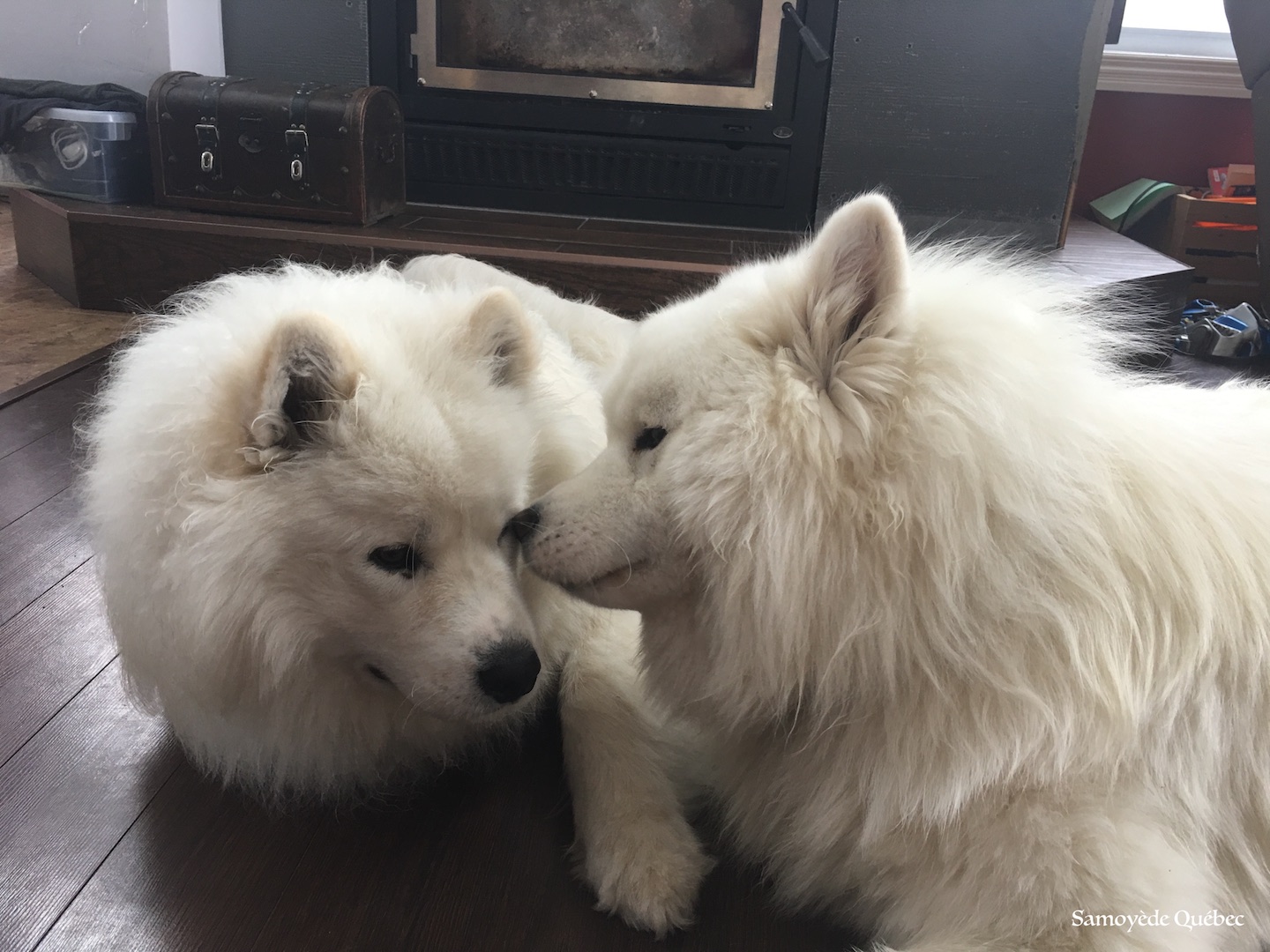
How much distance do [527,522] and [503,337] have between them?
33cm

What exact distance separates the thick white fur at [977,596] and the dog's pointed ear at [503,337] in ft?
1.31

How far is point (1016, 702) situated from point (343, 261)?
3388 mm

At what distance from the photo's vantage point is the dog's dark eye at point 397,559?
1196 mm

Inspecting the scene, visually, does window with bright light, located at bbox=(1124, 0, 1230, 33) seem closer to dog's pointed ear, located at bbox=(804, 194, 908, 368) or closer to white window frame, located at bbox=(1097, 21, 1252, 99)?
white window frame, located at bbox=(1097, 21, 1252, 99)

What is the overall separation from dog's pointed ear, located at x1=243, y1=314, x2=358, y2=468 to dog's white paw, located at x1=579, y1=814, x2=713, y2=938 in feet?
2.16

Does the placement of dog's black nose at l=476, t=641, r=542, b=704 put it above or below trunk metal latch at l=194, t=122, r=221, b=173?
below

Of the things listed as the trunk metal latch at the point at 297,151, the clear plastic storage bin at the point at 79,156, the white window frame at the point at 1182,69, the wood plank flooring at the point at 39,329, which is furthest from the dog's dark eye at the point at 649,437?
the white window frame at the point at 1182,69

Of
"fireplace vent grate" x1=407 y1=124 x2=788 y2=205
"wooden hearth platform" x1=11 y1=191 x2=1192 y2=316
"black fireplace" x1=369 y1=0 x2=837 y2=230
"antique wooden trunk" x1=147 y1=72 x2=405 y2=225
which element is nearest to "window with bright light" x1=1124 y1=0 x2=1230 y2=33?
"wooden hearth platform" x1=11 y1=191 x2=1192 y2=316

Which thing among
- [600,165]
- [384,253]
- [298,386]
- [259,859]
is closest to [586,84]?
[600,165]

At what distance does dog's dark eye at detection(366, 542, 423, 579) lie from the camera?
1.20 metres

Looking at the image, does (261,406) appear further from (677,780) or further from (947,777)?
(947,777)

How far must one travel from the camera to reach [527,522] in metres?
1.20

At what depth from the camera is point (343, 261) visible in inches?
148

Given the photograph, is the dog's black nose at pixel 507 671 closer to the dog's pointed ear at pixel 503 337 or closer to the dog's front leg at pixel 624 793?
the dog's front leg at pixel 624 793
